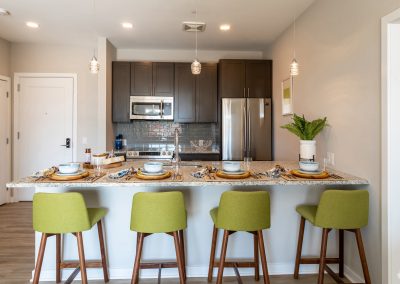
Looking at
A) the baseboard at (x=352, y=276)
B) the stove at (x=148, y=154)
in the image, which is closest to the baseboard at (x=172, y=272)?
the baseboard at (x=352, y=276)

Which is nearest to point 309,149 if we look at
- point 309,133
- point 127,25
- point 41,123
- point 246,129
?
point 309,133

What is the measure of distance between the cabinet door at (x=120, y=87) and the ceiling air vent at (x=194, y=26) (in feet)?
4.43

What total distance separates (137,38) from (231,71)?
5.27ft

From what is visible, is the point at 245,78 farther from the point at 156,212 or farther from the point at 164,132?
the point at 156,212

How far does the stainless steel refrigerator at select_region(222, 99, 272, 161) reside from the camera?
435 centimetres

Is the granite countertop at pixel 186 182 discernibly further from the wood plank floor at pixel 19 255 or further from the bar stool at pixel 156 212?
the wood plank floor at pixel 19 255

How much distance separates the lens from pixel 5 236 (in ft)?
10.9

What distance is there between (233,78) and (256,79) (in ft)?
1.29

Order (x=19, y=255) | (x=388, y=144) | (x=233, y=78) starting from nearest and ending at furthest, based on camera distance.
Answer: (x=388, y=144)
(x=19, y=255)
(x=233, y=78)

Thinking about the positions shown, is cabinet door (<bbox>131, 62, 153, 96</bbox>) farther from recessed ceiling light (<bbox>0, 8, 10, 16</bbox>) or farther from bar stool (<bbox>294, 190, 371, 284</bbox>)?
bar stool (<bbox>294, 190, 371, 284</bbox>)

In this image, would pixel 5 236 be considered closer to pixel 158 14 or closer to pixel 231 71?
pixel 158 14

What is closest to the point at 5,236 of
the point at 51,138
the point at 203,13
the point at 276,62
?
the point at 51,138

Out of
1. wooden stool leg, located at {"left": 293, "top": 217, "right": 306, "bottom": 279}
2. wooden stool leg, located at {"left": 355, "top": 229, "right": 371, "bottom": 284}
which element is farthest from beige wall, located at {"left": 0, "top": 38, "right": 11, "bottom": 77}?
wooden stool leg, located at {"left": 355, "top": 229, "right": 371, "bottom": 284}

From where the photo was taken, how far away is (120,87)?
15.0ft
